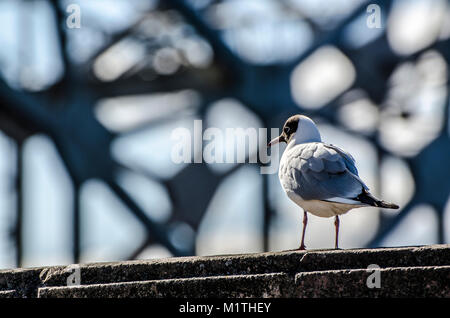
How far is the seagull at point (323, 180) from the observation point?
727 cm

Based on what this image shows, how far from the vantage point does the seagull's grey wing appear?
7.29 meters

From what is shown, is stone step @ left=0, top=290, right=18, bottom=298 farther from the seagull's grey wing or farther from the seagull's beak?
the seagull's beak

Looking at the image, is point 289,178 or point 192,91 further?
point 192,91

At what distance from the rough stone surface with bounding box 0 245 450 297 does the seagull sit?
1136 mm

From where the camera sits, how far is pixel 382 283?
566 centimetres

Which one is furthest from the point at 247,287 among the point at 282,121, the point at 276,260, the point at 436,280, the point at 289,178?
the point at 282,121

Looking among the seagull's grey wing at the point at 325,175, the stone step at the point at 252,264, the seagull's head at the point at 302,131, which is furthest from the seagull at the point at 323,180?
the stone step at the point at 252,264

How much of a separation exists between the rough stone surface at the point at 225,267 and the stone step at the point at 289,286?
0.02 metres

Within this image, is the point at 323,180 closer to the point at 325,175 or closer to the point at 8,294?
the point at 325,175

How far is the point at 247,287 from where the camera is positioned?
234 inches
